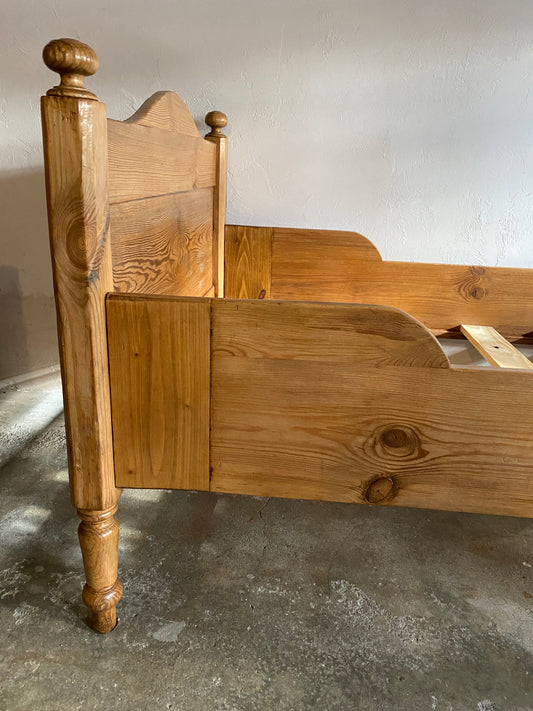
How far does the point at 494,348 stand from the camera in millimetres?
1503

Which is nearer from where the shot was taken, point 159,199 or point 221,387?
point 221,387

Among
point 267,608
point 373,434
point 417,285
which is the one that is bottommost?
point 267,608

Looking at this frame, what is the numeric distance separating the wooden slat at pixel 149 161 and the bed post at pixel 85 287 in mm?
58

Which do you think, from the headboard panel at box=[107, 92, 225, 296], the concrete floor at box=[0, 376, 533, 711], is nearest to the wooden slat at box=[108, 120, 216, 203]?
the headboard panel at box=[107, 92, 225, 296]

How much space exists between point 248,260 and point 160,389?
1.00m

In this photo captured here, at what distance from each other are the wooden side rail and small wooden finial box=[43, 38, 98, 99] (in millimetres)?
1071

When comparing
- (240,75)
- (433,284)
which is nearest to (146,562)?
(433,284)

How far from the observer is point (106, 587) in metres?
1.02

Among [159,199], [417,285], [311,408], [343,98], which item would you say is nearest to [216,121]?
[343,98]

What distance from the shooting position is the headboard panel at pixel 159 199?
914 mm

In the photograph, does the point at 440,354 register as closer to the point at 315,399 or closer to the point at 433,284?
the point at 315,399

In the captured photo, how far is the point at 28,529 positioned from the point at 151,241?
808mm

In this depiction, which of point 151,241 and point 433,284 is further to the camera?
point 433,284

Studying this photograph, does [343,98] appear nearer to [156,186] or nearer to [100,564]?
[156,186]
